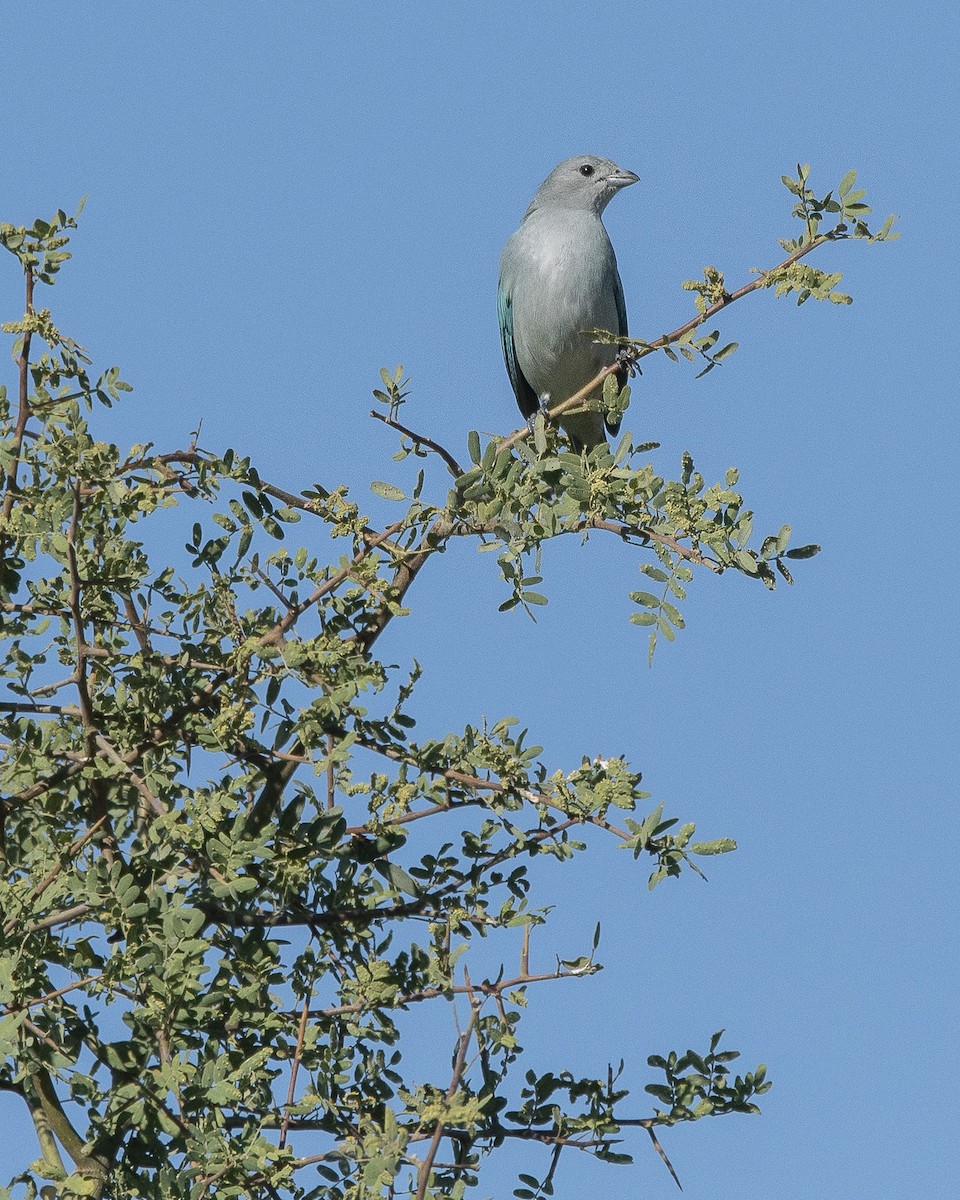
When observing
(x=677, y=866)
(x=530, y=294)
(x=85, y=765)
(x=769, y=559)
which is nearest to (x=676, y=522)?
(x=769, y=559)

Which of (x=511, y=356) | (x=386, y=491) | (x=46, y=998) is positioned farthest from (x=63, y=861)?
(x=511, y=356)

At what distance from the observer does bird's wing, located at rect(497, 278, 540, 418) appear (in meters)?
8.31

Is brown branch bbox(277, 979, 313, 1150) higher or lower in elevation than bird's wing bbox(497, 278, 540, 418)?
lower

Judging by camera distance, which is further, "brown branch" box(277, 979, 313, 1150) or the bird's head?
the bird's head

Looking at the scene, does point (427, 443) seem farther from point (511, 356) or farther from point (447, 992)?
point (511, 356)

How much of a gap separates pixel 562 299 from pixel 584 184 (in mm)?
1306

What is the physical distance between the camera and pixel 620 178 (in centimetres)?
876

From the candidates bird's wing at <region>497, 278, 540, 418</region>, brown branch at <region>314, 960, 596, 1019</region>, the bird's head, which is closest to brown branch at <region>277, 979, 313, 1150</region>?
brown branch at <region>314, 960, 596, 1019</region>

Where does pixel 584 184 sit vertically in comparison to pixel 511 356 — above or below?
above

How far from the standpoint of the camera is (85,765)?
137 inches

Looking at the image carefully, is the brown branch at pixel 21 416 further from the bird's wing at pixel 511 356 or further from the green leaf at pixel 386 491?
Result: the bird's wing at pixel 511 356

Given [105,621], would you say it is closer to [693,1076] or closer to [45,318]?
[45,318]

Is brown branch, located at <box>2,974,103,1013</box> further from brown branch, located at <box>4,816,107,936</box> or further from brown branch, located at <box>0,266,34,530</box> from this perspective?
brown branch, located at <box>0,266,34,530</box>

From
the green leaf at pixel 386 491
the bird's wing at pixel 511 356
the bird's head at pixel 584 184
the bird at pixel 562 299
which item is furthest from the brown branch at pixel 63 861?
the bird's head at pixel 584 184
